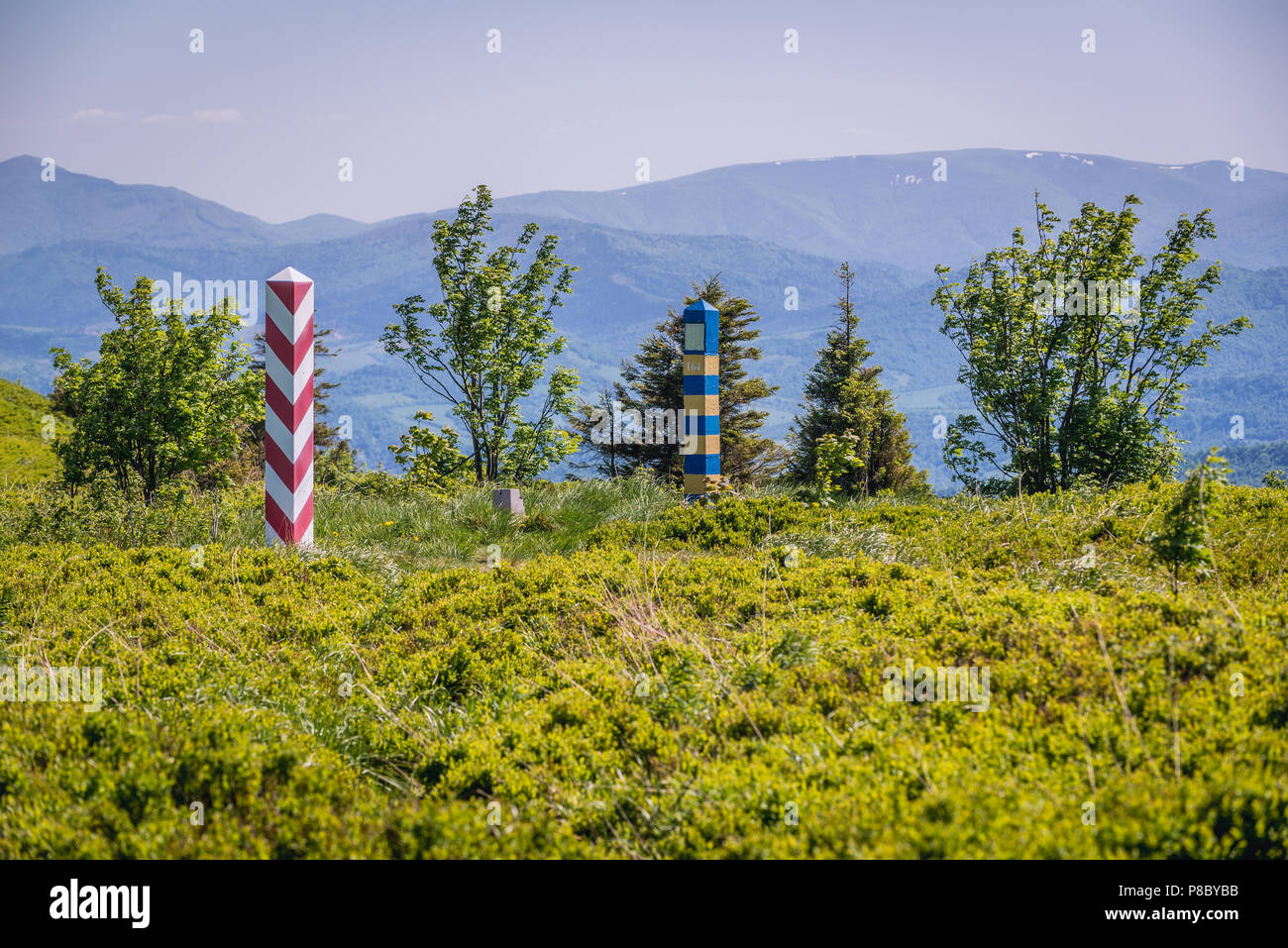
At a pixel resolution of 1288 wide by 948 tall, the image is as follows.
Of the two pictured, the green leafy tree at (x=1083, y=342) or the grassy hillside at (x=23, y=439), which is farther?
the grassy hillside at (x=23, y=439)

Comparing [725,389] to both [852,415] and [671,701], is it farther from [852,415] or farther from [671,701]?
[671,701]

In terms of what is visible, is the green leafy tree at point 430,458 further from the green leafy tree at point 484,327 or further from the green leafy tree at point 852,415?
the green leafy tree at point 852,415

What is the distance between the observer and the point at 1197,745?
8.98ft

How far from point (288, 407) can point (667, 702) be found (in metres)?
4.57

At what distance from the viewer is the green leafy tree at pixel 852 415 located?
2564 cm

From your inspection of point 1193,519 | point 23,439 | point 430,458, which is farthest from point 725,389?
point 1193,519

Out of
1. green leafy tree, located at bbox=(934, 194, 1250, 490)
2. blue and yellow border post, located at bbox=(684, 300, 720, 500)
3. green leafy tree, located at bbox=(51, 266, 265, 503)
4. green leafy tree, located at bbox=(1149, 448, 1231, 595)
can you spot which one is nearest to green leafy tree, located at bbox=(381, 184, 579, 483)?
green leafy tree, located at bbox=(51, 266, 265, 503)

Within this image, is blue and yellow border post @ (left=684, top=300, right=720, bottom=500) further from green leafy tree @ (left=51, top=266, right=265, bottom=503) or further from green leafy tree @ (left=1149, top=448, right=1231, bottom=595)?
green leafy tree @ (left=51, top=266, right=265, bottom=503)

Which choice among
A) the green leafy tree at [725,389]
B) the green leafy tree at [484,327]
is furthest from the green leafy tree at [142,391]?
the green leafy tree at [725,389]

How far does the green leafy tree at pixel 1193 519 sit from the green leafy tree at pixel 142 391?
963 centimetres

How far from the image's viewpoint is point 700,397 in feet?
29.4

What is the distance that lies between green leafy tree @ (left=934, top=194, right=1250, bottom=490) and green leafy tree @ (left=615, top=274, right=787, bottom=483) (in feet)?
44.2

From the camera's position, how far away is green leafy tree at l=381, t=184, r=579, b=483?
12867 mm
